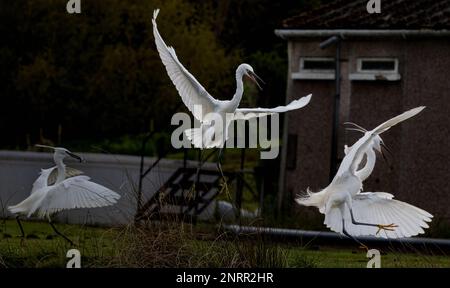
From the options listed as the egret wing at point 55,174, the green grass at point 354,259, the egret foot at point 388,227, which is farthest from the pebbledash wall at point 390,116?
the egret foot at point 388,227

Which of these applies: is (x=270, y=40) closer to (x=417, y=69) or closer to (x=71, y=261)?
(x=417, y=69)

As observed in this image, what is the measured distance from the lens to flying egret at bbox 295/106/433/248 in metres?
14.4

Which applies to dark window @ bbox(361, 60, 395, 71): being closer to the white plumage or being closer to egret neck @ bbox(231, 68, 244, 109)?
egret neck @ bbox(231, 68, 244, 109)

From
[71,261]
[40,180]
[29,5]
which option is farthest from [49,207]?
[29,5]

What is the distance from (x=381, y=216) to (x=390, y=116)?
7.22 metres

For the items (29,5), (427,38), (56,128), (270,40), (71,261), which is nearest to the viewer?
(71,261)

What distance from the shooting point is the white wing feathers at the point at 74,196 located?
1548 cm

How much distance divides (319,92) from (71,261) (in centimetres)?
1098

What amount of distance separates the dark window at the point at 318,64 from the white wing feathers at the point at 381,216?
Answer: 792 cm

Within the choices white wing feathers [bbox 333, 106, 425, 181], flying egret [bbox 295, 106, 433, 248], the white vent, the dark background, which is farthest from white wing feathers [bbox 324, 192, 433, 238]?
the dark background

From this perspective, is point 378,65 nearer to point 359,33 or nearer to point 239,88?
point 359,33

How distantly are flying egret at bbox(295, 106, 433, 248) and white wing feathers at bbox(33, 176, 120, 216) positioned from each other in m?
2.54
